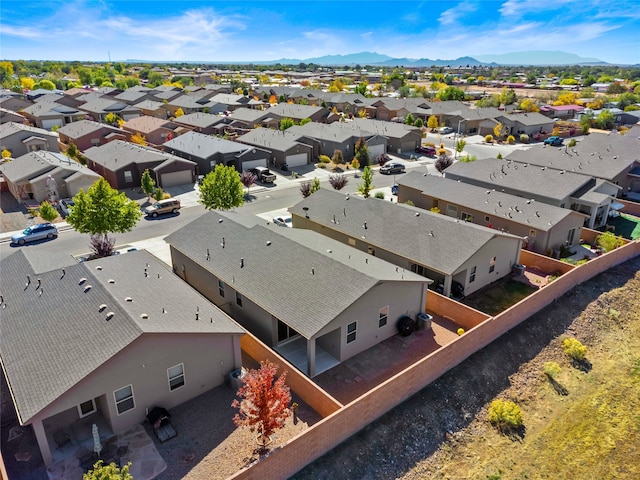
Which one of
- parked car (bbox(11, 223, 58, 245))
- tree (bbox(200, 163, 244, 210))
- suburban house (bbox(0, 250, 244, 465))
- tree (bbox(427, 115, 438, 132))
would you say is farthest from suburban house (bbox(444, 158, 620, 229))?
tree (bbox(427, 115, 438, 132))

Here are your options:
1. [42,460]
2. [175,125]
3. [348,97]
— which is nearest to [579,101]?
[348,97]

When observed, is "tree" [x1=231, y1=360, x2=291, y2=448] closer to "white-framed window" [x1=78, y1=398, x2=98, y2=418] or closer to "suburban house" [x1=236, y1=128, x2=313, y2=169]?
"white-framed window" [x1=78, y1=398, x2=98, y2=418]

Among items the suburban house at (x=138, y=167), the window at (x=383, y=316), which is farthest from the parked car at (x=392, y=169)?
the window at (x=383, y=316)

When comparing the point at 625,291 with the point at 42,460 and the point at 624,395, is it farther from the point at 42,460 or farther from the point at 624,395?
the point at 42,460

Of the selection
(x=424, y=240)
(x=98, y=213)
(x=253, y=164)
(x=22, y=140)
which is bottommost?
(x=253, y=164)

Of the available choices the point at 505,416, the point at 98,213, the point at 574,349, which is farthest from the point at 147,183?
the point at 574,349

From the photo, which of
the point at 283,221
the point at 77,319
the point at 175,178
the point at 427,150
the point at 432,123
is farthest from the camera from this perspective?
the point at 432,123

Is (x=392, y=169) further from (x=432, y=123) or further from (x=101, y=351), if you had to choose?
(x=101, y=351)

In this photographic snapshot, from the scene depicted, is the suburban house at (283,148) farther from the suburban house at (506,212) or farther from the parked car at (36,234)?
the parked car at (36,234)
